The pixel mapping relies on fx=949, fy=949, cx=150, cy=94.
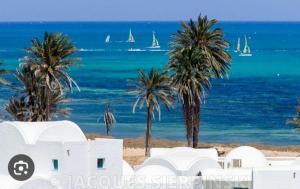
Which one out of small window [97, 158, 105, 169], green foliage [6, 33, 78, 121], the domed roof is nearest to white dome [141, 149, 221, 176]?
small window [97, 158, 105, 169]

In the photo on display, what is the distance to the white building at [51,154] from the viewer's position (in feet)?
178

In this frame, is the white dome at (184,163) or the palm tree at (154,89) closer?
the white dome at (184,163)

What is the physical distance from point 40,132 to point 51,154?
4.88 feet

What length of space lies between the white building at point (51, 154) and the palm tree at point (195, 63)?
26.0 meters

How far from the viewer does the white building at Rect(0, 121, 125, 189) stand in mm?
54406

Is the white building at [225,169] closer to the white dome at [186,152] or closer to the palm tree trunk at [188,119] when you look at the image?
the white dome at [186,152]

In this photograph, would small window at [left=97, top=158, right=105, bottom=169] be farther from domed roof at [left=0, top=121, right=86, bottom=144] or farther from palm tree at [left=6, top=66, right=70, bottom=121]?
palm tree at [left=6, top=66, right=70, bottom=121]

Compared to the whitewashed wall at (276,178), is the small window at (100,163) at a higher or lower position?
higher

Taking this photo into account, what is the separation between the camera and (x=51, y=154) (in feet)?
179

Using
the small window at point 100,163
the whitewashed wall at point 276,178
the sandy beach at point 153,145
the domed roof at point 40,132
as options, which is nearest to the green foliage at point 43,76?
the sandy beach at point 153,145

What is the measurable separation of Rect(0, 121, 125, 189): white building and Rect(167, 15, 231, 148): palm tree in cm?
2601

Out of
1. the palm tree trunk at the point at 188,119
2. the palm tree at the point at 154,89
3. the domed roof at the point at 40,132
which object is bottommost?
the domed roof at the point at 40,132

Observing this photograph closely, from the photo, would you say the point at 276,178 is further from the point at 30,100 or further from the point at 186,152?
the point at 30,100

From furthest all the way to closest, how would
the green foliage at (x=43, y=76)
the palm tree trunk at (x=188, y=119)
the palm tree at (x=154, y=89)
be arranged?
the palm tree at (x=154, y=89)
the palm tree trunk at (x=188, y=119)
the green foliage at (x=43, y=76)
